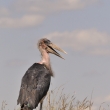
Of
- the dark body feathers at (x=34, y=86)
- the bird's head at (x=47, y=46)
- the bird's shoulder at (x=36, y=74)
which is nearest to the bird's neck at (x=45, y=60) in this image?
the bird's head at (x=47, y=46)

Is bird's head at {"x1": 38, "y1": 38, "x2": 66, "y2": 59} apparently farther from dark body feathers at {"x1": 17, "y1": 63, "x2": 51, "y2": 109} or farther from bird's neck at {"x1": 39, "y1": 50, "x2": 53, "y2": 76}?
dark body feathers at {"x1": 17, "y1": 63, "x2": 51, "y2": 109}

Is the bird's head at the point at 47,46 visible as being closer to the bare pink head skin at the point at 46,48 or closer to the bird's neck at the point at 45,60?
the bare pink head skin at the point at 46,48

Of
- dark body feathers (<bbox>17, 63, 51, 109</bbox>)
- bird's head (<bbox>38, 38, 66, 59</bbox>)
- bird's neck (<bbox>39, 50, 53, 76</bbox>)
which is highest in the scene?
bird's head (<bbox>38, 38, 66, 59</bbox>)

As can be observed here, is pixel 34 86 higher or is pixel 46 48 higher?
pixel 46 48

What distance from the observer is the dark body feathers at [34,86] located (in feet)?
28.2

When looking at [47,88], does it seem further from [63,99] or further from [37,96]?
[63,99]

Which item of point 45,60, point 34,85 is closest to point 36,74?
point 34,85

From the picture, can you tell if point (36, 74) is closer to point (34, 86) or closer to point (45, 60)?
point (34, 86)

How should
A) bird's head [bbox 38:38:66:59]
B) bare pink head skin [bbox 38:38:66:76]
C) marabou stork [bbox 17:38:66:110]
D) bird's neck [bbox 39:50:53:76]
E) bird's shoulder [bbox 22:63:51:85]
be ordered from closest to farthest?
marabou stork [bbox 17:38:66:110] < bird's shoulder [bbox 22:63:51:85] < bird's neck [bbox 39:50:53:76] < bare pink head skin [bbox 38:38:66:76] < bird's head [bbox 38:38:66:59]

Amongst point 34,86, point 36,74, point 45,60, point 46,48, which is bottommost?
point 34,86

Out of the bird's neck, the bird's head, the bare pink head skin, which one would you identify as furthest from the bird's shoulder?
the bird's head

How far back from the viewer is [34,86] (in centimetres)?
891

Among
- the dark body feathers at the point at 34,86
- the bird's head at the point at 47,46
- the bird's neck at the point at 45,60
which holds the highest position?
the bird's head at the point at 47,46

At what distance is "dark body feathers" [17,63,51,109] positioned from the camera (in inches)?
338
